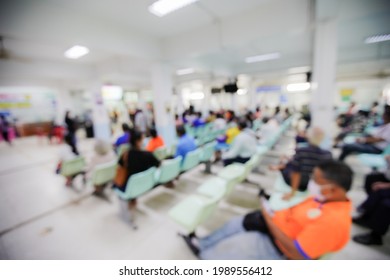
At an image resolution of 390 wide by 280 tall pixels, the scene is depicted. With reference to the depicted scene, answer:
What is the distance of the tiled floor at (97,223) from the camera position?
1781 millimetres

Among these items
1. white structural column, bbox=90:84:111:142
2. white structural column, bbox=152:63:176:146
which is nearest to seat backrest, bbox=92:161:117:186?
white structural column, bbox=152:63:176:146

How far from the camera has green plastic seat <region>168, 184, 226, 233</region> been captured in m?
1.47

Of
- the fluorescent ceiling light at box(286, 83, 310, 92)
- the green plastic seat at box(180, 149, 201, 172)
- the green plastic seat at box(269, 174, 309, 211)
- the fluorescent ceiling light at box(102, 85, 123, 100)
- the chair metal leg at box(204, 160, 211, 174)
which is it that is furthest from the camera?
the fluorescent ceiling light at box(286, 83, 310, 92)

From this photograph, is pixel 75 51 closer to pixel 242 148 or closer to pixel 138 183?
pixel 138 183

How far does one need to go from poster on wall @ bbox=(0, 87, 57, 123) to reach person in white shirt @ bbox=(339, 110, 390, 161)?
1333 centimetres

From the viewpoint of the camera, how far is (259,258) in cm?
125

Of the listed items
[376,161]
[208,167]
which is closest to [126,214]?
[208,167]

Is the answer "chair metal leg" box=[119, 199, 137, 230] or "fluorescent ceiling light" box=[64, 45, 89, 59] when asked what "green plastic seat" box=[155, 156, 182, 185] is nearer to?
"chair metal leg" box=[119, 199, 137, 230]

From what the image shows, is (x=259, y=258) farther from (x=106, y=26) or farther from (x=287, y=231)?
(x=106, y=26)

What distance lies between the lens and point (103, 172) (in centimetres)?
254

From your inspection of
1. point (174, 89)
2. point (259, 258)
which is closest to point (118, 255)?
point (259, 258)

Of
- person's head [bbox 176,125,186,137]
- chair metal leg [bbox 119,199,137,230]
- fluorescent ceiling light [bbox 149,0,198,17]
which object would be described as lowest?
chair metal leg [bbox 119,199,137,230]

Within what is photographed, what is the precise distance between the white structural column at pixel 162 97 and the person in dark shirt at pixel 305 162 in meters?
4.06

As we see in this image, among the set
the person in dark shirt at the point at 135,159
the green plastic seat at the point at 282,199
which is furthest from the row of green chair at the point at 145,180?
the green plastic seat at the point at 282,199
